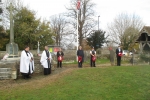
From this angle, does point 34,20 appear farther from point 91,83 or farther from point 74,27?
point 91,83

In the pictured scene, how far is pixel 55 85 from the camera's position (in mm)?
8789

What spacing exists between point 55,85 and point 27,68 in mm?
2992

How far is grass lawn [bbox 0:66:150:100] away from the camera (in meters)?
7.34

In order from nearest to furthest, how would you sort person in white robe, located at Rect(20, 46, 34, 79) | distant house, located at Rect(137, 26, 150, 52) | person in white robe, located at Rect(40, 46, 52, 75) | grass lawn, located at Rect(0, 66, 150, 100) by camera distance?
grass lawn, located at Rect(0, 66, 150, 100)
person in white robe, located at Rect(20, 46, 34, 79)
person in white robe, located at Rect(40, 46, 52, 75)
distant house, located at Rect(137, 26, 150, 52)

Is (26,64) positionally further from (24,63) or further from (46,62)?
(46,62)

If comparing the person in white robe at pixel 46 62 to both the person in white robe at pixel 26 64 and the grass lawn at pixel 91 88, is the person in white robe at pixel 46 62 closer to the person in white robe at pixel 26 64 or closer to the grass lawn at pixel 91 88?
Result: the person in white robe at pixel 26 64

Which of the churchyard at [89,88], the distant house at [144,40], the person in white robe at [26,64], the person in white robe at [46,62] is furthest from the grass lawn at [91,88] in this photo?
the distant house at [144,40]

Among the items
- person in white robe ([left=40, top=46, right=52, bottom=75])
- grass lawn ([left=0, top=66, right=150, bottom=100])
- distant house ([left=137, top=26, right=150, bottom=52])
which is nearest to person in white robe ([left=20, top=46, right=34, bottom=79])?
person in white robe ([left=40, top=46, right=52, bottom=75])

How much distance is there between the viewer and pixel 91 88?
823cm

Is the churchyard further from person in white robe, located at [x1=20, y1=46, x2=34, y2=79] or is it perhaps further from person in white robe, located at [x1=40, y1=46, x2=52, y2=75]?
person in white robe, located at [x1=40, y1=46, x2=52, y2=75]

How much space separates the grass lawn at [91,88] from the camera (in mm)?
7336

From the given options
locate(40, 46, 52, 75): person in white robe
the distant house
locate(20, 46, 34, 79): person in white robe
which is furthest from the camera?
the distant house

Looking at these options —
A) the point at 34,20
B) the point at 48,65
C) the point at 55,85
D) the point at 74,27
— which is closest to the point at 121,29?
the point at 74,27

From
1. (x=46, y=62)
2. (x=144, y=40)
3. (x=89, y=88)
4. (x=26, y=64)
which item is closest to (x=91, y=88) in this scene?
(x=89, y=88)
